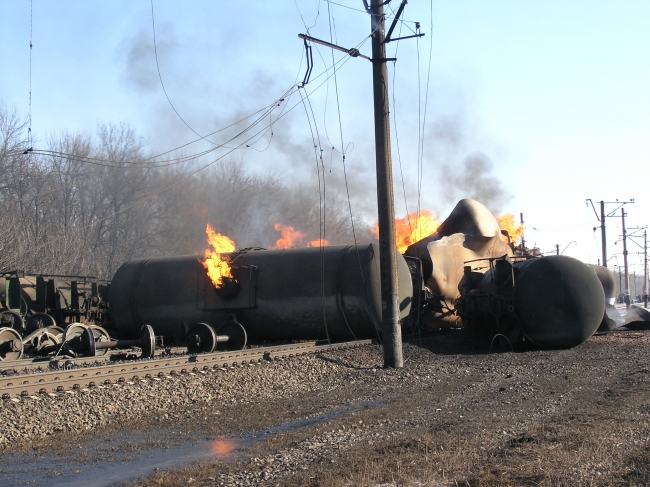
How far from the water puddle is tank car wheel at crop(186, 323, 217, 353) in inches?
272

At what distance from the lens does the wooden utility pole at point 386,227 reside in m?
12.7

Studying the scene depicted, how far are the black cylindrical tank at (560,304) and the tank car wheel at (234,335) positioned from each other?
6660mm

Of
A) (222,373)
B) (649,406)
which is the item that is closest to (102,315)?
(222,373)

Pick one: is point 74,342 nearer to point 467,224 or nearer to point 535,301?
point 535,301

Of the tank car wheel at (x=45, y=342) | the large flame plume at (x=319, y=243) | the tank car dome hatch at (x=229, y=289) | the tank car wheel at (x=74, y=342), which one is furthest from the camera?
the large flame plume at (x=319, y=243)

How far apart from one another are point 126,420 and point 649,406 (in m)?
6.40

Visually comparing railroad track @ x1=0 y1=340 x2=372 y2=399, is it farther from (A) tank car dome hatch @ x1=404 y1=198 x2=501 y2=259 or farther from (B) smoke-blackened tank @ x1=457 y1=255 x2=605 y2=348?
(A) tank car dome hatch @ x1=404 y1=198 x2=501 y2=259

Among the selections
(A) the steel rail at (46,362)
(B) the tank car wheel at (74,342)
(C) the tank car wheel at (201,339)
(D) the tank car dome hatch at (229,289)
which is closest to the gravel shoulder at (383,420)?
(A) the steel rail at (46,362)

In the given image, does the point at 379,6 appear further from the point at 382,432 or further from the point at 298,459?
the point at 298,459

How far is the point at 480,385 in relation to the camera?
10328mm

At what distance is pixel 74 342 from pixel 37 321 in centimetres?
323

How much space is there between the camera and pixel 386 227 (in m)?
12.8

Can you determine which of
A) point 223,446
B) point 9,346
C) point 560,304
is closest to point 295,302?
point 560,304

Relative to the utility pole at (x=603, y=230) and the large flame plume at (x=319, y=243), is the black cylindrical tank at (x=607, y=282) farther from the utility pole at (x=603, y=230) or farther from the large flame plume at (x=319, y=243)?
the utility pole at (x=603, y=230)
